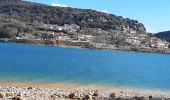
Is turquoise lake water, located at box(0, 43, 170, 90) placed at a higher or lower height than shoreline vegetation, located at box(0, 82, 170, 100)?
lower

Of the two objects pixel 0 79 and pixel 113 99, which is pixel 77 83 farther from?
pixel 113 99

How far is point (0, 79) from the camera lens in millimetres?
53750

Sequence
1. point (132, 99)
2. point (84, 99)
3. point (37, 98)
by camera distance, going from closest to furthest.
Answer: point (37, 98) < point (84, 99) < point (132, 99)

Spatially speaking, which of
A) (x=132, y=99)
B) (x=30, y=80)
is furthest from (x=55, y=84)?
(x=132, y=99)

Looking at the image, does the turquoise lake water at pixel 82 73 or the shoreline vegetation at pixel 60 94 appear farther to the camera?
the turquoise lake water at pixel 82 73

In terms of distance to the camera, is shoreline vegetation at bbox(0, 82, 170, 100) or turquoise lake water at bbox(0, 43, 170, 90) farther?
turquoise lake water at bbox(0, 43, 170, 90)

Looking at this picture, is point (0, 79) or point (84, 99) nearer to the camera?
point (84, 99)

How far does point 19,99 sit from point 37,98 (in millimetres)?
2574

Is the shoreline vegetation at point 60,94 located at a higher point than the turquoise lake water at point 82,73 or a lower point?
higher

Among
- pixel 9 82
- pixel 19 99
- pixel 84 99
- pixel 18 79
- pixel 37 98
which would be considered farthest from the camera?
pixel 18 79

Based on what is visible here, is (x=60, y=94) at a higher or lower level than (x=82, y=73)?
higher

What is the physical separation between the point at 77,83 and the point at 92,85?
1930mm

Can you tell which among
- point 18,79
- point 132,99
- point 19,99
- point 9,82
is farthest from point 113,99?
point 18,79

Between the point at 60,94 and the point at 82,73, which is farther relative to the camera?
the point at 82,73
